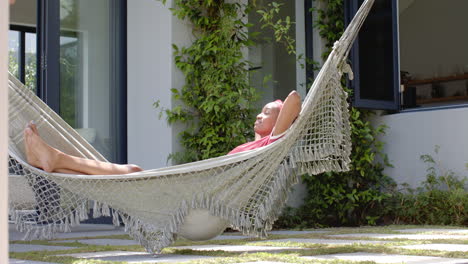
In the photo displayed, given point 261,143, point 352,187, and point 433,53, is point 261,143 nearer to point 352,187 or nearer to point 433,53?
point 352,187

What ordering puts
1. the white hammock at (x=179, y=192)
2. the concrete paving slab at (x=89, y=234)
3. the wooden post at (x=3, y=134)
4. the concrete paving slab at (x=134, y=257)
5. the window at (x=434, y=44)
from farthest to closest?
the window at (x=434, y=44), the concrete paving slab at (x=89, y=234), the white hammock at (x=179, y=192), the concrete paving slab at (x=134, y=257), the wooden post at (x=3, y=134)

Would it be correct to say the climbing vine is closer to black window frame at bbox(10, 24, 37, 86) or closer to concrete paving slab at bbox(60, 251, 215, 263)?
concrete paving slab at bbox(60, 251, 215, 263)

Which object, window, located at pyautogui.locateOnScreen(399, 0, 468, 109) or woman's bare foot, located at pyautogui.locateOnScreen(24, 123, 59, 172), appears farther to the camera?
window, located at pyautogui.locateOnScreen(399, 0, 468, 109)

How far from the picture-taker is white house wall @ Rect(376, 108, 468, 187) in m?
5.11

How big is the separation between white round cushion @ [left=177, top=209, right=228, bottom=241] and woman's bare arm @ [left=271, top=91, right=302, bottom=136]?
48 centimetres

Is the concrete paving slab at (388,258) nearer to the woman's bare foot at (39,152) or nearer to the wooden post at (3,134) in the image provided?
the woman's bare foot at (39,152)

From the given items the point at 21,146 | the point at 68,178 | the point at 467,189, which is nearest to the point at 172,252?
the point at 68,178

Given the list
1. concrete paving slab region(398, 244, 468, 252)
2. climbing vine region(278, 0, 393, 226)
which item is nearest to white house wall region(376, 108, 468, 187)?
climbing vine region(278, 0, 393, 226)

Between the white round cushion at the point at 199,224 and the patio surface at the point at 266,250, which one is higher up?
the white round cushion at the point at 199,224

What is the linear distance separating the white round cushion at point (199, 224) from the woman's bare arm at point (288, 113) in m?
0.48

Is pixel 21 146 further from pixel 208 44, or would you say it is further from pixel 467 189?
pixel 467 189

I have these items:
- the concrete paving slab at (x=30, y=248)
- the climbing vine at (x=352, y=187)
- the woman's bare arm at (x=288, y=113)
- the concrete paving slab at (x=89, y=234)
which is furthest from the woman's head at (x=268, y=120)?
the climbing vine at (x=352, y=187)

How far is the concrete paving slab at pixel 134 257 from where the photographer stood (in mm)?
2656

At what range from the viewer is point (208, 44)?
473 centimetres
